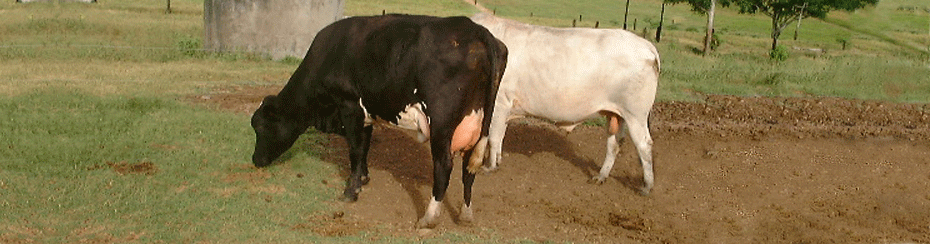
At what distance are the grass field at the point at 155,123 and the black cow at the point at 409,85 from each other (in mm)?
718

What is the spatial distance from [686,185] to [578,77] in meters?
2.09

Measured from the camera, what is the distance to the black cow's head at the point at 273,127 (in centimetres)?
892

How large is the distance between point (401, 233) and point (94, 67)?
10232 mm

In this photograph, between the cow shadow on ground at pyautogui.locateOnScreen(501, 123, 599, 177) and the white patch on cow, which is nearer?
the white patch on cow

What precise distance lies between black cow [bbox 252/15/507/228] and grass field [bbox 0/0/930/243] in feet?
2.35

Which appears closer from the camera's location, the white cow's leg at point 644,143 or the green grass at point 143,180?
the green grass at point 143,180

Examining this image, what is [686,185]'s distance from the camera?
33.3ft

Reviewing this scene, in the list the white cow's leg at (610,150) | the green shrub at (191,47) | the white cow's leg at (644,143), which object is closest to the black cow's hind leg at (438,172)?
the white cow's leg at (644,143)

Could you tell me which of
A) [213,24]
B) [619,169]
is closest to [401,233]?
[619,169]

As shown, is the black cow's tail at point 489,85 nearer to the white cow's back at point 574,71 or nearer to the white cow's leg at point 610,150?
the white cow's back at point 574,71

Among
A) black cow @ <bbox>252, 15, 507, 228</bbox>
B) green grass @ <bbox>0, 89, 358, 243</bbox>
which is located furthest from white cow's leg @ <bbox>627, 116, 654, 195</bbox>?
green grass @ <bbox>0, 89, 358, 243</bbox>

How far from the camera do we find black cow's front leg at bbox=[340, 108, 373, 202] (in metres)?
8.30

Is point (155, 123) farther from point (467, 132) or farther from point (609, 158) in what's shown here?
point (609, 158)

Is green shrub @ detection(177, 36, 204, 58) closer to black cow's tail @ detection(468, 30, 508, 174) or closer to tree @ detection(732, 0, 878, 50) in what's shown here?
black cow's tail @ detection(468, 30, 508, 174)
